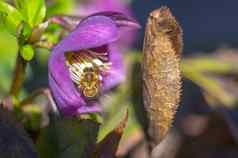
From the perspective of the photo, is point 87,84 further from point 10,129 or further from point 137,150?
point 137,150

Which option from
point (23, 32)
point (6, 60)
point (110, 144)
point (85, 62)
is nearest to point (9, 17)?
point (23, 32)

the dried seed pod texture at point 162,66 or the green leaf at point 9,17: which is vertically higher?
the green leaf at point 9,17

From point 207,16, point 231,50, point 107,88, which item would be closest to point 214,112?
point 107,88

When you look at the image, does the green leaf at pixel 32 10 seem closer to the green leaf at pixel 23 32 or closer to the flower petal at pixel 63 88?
the green leaf at pixel 23 32

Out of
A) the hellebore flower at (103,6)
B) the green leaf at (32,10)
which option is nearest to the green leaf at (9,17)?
the green leaf at (32,10)

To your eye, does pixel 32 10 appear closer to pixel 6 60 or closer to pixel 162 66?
pixel 162 66

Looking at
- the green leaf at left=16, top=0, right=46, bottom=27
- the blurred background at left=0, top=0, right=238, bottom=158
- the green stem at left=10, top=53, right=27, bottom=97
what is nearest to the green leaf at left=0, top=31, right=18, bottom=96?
the blurred background at left=0, top=0, right=238, bottom=158

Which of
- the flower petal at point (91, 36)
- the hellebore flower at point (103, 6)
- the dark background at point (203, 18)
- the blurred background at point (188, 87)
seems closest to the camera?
the flower petal at point (91, 36)
